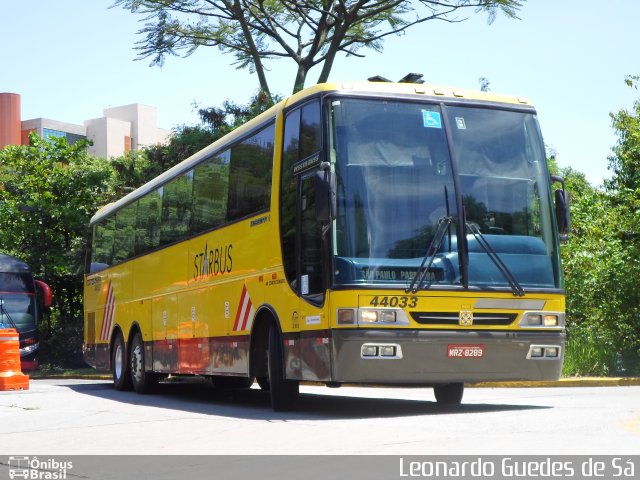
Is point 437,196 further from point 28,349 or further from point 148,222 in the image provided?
point 28,349

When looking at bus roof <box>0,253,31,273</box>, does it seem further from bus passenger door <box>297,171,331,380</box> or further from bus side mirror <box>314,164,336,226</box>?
bus side mirror <box>314,164,336,226</box>

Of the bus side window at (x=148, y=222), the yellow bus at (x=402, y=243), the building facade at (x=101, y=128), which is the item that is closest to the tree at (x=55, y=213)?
the bus side window at (x=148, y=222)

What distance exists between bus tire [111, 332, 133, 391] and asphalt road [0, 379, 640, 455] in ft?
11.8

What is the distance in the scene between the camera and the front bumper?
11672mm

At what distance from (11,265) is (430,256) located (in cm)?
2282

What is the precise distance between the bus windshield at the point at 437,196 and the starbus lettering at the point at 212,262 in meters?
3.85

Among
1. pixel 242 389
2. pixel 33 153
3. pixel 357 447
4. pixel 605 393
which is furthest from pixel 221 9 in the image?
pixel 357 447

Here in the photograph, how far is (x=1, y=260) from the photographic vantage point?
31906mm

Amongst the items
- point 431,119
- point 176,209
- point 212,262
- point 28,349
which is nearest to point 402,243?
point 431,119

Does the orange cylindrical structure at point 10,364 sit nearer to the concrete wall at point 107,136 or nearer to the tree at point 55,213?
the tree at point 55,213

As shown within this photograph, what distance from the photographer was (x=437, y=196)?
12.2 m

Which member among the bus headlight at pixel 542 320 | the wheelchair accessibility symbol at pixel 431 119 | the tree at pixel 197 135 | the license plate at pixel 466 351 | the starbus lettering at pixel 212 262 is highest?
the tree at pixel 197 135

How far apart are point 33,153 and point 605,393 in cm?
A: 2880

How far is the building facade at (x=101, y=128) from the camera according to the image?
91.3 metres
